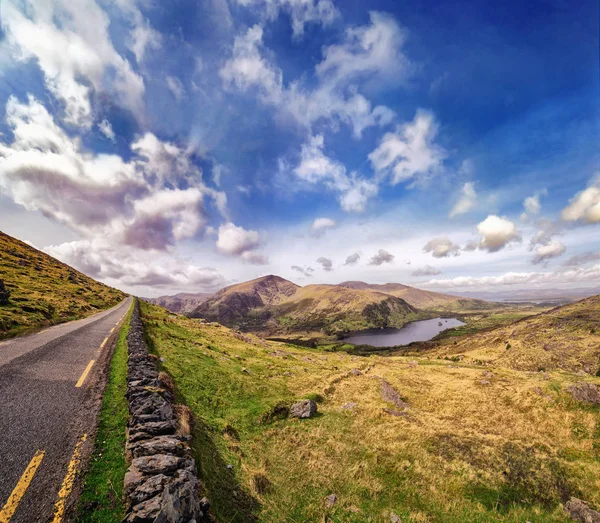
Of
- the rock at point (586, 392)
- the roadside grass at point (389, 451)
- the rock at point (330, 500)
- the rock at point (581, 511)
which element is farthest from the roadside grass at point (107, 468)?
the rock at point (586, 392)

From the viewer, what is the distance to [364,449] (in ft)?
52.1

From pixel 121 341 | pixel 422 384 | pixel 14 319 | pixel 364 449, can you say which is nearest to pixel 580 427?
pixel 422 384

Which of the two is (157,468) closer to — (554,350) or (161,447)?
(161,447)

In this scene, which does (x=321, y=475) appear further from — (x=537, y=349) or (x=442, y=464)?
(x=537, y=349)

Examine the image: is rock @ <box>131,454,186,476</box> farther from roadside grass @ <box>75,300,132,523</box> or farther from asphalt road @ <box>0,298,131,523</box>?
asphalt road @ <box>0,298,131,523</box>

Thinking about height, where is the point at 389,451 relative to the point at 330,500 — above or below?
below

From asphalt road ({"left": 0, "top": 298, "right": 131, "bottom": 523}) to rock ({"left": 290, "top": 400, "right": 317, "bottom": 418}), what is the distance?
43.1 feet

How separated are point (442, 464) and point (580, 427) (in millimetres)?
13191

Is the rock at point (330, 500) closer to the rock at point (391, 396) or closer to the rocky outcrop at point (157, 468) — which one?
the rocky outcrop at point (157, 468)

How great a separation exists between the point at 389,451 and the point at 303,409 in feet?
Answer: 23.0

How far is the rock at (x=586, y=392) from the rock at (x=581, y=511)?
1291 centimetres

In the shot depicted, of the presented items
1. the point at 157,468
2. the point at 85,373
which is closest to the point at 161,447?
the point at 157,468

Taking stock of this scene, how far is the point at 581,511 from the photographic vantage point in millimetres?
11422

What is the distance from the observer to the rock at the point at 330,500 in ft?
37.0
